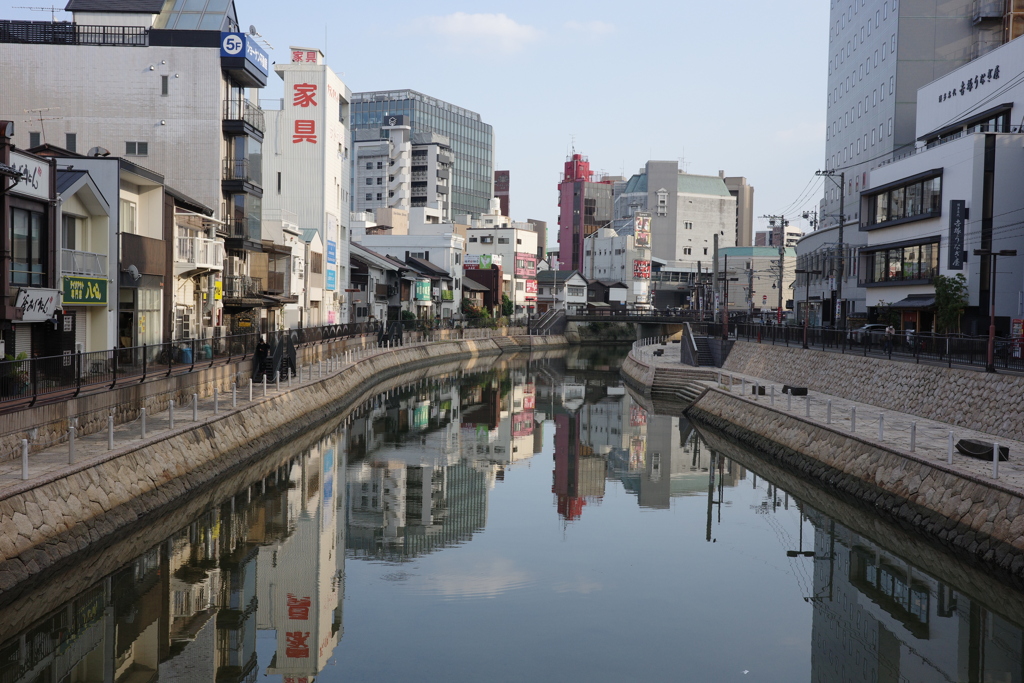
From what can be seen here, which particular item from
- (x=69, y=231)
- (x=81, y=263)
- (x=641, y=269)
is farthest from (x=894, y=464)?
(x=641, y=269)

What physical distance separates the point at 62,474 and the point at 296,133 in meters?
48.4

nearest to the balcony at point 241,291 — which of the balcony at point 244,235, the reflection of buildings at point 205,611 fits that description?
the balcony at point 244,235

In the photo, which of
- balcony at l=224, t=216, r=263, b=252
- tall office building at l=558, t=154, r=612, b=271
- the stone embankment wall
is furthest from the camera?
tall office building at l=558, t=154, r=612, b=271

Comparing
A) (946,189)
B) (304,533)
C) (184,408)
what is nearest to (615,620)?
(304,533)

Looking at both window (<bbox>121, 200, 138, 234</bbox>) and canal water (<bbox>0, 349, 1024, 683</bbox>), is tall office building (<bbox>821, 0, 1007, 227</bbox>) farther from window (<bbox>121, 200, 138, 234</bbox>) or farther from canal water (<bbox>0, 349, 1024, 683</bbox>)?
window (<bbox>121, 200, 138, 234</bbox>)

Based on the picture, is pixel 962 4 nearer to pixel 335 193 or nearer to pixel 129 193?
pixel 335 193

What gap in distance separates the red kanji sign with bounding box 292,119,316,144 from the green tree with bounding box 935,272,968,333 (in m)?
41.7

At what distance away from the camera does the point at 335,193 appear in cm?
6412

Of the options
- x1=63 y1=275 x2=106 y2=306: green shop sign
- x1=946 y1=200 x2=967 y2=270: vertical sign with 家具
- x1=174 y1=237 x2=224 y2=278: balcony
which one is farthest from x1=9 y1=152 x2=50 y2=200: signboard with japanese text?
x1=946 y1=200 x2=967 y2=270: vertical sign with 家具

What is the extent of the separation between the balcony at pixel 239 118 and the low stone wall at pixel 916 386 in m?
30.0

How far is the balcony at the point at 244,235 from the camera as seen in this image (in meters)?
42.7

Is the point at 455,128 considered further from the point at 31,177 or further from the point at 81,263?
the point at 31,177

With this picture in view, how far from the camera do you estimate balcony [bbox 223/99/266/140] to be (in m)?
43.8

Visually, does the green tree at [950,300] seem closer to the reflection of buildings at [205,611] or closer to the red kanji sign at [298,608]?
the reflection of buildings at [205,611]
